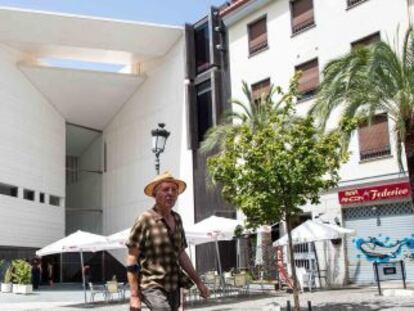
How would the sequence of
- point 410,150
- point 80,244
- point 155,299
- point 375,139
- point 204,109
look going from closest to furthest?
A: point 155,299 → point 410,150 → point 80,244 → point 375,139 → point 204,109

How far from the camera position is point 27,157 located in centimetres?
3866

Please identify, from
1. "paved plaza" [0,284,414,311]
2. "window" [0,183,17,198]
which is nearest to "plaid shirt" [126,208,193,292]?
"paved plaza" [0,284,414,311]

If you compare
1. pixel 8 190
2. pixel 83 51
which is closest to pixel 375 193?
pixel 83 51

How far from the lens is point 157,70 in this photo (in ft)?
130

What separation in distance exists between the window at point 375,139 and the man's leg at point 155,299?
1896 cm

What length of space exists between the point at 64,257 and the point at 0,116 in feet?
43.7

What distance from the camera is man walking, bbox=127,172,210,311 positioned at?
474cm

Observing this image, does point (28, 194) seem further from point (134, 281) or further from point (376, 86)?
point (134, 281)

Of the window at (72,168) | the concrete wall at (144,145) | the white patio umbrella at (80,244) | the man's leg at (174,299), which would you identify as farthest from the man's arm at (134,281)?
the window at (72,168)

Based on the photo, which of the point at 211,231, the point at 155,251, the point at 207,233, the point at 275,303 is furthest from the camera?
the point at 211,231

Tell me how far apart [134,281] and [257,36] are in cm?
2655

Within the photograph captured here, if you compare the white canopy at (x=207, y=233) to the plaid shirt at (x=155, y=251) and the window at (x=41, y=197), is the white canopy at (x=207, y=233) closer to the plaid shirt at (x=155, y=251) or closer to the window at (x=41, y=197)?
the plaid shirt at (x=155, y=251)

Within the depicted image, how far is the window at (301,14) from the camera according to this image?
89.4 feet

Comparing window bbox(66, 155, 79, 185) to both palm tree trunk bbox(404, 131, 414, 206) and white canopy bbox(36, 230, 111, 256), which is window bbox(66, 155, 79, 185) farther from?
palm tree trunk bbox(404, 131, 414, 206)
